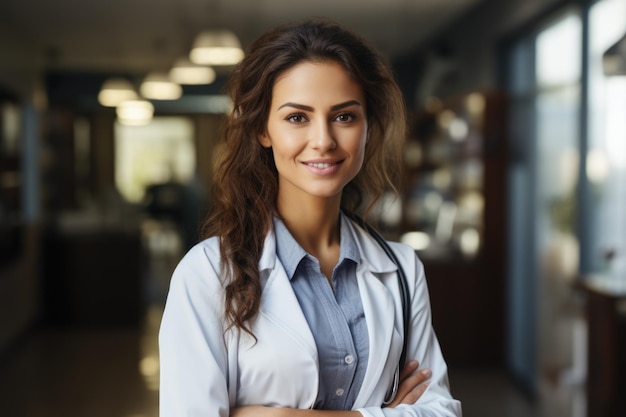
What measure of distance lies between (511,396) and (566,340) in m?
0.60

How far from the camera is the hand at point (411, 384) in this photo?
1439 millimetres

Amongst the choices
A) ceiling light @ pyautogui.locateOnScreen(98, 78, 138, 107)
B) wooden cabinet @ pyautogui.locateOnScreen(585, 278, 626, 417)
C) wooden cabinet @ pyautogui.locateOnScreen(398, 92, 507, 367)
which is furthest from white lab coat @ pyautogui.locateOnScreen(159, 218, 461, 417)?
ceiling light @ pyautogui.locateOnScreen(98, 78, 138, 107)

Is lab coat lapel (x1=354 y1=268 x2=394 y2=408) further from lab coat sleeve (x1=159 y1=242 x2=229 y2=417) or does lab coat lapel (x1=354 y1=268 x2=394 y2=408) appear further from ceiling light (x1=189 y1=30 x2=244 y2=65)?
ceiling light (x1=189 y1=30 x2=244 y2=65)

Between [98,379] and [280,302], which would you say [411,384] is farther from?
[98,379]

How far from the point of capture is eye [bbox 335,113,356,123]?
4.52ft

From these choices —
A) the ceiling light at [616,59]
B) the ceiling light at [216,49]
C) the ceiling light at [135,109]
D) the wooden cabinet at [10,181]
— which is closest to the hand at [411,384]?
the ceiling light at [616,59]

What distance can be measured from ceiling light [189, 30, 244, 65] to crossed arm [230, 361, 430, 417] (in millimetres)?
5020

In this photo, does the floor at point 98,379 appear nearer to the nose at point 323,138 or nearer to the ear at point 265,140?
the ear at point 265,140

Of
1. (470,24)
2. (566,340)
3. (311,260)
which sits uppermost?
(470,24)

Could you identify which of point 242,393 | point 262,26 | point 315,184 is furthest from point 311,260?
point 262,26

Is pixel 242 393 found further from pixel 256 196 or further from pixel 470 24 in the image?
pixel 470 24

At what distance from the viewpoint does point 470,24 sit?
7203 millimetres

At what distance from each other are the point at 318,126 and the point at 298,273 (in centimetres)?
26

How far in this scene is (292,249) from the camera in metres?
1.42
